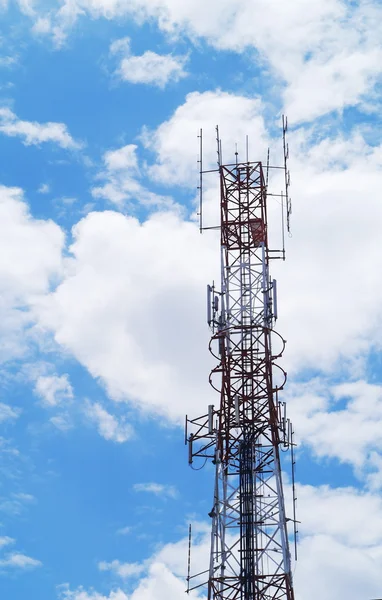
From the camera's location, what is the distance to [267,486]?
60.6 meters

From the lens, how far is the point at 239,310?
2576 inches

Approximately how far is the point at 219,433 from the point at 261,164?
1815 centimetres

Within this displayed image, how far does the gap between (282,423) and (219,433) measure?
3.83m

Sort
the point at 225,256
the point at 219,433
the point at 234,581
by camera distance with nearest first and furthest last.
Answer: the point at 234,581, the point at 219,433, the point at 225,256

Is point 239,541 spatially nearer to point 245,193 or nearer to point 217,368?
point 217,368

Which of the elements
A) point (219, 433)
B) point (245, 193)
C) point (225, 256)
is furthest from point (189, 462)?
point (245, 193)

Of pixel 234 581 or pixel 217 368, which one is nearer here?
pixel 234 581

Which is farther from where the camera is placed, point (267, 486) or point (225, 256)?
point (225, 256)

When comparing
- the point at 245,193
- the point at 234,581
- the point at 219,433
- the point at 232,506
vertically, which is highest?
the point at 245,193

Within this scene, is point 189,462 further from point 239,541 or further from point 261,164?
point 261,164

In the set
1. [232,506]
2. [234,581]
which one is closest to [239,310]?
[232,506]

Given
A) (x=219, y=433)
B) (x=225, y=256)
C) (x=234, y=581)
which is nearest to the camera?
(x=234, y=581)

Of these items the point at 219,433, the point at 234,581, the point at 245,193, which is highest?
the point at 245,193

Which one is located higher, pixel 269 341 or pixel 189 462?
pixel 269 341
